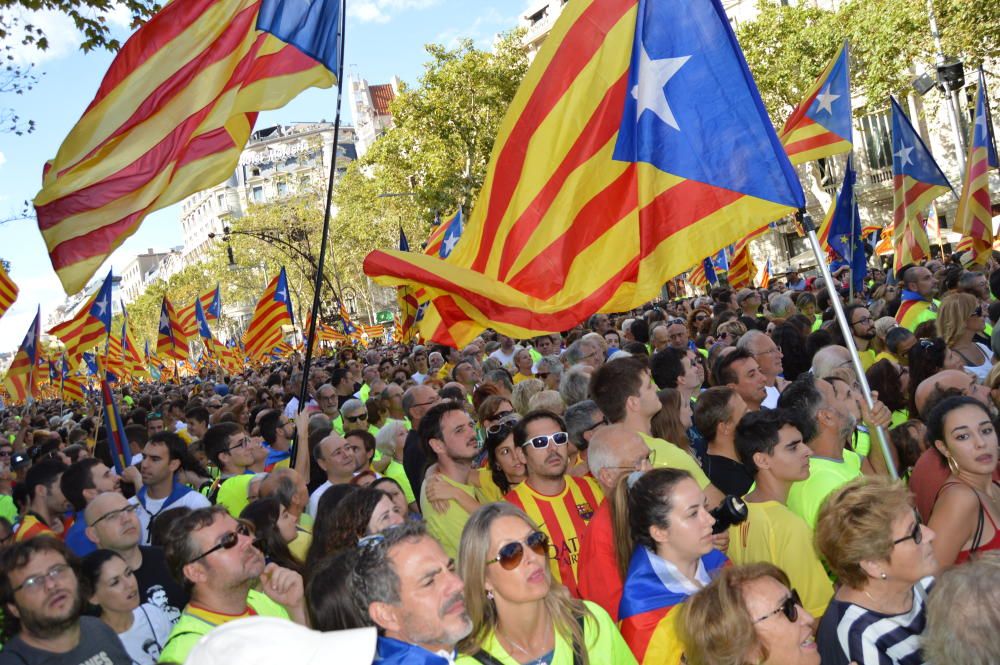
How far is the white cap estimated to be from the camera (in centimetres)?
172

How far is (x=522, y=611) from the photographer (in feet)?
11.1

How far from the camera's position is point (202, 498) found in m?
6.46

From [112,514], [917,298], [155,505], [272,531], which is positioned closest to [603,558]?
[272,531]

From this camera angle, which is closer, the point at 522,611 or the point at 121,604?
the point at 522,611

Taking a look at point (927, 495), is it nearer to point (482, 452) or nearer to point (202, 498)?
point (482, 452)

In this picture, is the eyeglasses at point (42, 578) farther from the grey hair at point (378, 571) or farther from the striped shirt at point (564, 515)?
the striped shirt at point (564, 515)

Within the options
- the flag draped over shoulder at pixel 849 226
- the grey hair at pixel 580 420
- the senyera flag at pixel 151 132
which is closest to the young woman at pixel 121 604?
the senyera flag at pixel 151 132

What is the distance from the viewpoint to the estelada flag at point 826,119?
8.38 metres

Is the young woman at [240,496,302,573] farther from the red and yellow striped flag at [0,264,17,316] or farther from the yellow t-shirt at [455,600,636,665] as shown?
the red and yellow striped flag at [0,264,17,316]

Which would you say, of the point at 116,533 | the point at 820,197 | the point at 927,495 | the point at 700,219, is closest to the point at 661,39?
the point at 700,219

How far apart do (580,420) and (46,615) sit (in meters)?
3.13

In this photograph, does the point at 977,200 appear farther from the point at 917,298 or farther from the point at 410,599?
the point at 410,599

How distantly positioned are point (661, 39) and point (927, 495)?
102 inches

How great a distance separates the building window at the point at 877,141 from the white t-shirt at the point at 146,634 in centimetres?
A: 4379
